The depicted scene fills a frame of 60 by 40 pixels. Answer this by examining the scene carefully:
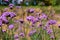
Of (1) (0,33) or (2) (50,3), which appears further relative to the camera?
(2) (50,3)

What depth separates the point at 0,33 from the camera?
167 inches

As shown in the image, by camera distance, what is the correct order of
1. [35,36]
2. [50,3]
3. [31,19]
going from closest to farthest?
[31,19]
[35,36]
[50,3]

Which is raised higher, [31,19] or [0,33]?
[31,19]

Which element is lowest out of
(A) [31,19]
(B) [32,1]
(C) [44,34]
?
(B) [32,1]

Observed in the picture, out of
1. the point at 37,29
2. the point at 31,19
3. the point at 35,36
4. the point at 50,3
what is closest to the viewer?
the point at 31,19

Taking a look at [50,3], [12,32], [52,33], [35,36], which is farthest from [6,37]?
[50,3]

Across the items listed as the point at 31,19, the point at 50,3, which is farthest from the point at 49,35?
the point at 50,3

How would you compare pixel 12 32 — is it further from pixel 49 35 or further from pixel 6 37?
pixel 49 35

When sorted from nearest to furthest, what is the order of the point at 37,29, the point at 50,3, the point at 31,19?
the point at 31,19 < the point at 37,29 < the point at 50,3

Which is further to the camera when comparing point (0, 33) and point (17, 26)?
point (17, 26)

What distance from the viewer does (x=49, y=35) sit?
4.32m

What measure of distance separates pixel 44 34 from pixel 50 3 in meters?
24.9

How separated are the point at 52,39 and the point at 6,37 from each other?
688 millimetres

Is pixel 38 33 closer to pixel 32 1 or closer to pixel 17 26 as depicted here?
pixel 17 26
